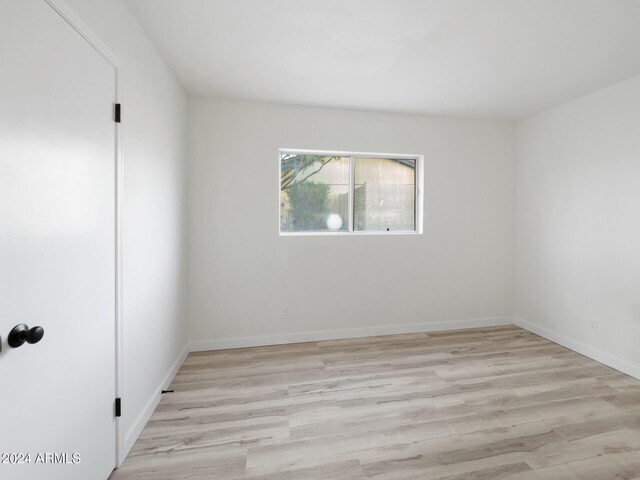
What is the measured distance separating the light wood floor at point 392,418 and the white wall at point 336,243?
472 millimetres

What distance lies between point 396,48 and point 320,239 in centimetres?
193

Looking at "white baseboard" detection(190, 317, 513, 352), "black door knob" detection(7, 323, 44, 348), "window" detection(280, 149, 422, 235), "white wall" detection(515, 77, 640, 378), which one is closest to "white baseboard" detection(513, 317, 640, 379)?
"white wall" detection(515, 77, 640, 378)

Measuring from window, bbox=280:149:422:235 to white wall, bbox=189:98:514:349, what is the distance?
15 cm

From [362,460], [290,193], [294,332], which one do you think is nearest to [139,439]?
[362,460]

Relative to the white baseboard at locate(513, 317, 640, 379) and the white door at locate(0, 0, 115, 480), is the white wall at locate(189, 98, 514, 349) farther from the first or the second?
the white door at locate(0, 0, 115, 480)

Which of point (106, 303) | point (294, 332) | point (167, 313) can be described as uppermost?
point (106, 303)

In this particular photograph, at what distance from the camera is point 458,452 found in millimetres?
1808

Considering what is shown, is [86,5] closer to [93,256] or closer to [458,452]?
[93,256]

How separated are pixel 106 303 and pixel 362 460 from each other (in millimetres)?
1639

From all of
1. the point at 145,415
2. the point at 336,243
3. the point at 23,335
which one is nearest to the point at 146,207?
the point at 23,335

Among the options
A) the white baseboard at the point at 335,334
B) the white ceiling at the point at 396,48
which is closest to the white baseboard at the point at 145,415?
the white baseboard at the point at 335,334

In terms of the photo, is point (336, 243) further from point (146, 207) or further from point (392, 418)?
point (146, 207)

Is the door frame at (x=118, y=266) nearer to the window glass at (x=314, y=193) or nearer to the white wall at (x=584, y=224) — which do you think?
the window glass at (x=314, y=193)

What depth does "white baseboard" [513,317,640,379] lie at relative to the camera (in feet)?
9.01
